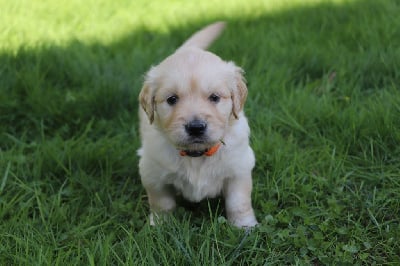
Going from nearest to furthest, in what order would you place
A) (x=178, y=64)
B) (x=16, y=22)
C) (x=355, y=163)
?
(x=178, y=64), (x=355, y=163), (x=16, y=22)

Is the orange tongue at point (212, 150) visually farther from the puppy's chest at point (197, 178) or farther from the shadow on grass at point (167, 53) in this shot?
the shadow on grass at point (167, 53)

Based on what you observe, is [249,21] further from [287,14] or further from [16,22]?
[16,22]

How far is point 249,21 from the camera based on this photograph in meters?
4.23

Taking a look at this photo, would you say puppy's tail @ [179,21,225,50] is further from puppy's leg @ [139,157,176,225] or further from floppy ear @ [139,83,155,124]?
puppy's leg @ [139,157,176,225]

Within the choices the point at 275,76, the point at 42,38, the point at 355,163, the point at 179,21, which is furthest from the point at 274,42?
the point at 42,38

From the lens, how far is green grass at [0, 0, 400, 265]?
2002 mm

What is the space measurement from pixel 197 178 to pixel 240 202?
8.5 inches

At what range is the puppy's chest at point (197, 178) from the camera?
7.14 ft

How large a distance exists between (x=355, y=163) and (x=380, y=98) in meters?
0.52

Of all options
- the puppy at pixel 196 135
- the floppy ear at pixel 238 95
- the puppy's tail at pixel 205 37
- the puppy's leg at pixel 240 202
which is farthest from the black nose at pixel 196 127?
the puppy's tail at pixel 205 37

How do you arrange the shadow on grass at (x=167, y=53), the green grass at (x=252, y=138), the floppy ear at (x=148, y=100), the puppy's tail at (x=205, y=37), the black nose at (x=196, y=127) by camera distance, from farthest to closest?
1. the shadow on grass at (x=167, y=53)
2. the puppy's tail at (x=205, y=37)
3. the floppy ear at (x=148, y=100)
4. the green grass at (x=252, y=138)
5. the black nose at (x=196, y=127)

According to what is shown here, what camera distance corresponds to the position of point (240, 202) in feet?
7.25

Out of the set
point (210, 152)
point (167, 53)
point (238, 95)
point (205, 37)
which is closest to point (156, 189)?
point (210, 152)

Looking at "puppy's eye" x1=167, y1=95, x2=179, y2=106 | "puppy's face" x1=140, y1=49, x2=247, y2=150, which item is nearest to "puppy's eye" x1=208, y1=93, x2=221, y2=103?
"puppy's face" x1=140, y1=49, x2=247, y2=150
